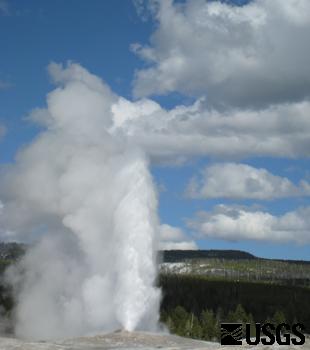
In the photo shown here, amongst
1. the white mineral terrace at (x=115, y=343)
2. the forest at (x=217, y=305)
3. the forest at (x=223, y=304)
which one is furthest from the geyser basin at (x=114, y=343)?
the forest at (x=223, y=304)

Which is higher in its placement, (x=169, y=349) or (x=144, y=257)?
(x=144, y=257)

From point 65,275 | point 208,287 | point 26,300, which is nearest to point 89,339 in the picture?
point 65,275

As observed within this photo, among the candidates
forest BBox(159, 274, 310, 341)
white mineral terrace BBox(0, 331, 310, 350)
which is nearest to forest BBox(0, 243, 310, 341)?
forest BBox(159, 274, 310, 341)

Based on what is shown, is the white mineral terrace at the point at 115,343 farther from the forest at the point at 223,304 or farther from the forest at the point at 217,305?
the forest at the point at 223,304

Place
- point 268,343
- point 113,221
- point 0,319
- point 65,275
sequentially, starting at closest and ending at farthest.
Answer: point 268,343 < point 113,221 < point 65,275 < point 0,319

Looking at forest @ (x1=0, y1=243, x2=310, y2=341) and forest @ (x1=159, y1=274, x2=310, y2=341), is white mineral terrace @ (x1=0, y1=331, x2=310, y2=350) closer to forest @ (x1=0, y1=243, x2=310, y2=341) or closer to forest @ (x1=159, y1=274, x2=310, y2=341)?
forest @ (x1=0, y1=243, x2=310, y2=341)

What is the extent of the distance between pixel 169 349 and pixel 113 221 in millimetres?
20613

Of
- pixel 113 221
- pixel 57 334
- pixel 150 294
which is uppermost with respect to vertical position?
pixel 113 221

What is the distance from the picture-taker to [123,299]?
49.6m

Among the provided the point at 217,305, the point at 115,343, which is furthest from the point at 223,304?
the point at 115,343

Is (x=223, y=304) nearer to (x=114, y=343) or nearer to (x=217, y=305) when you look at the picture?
(x=217, y=305)

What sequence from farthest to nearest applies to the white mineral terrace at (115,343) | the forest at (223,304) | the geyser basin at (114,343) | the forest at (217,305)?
the forest at (217,305) < the forest at (223,304) < the geyser basin at (114,343) < the white mineral terrace at (115,343)

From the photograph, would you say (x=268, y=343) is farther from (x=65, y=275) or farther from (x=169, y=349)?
(x=65, y=275)

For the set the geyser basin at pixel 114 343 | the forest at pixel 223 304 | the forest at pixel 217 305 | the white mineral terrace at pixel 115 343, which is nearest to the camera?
the white mineral terrace at pixel 115 343
